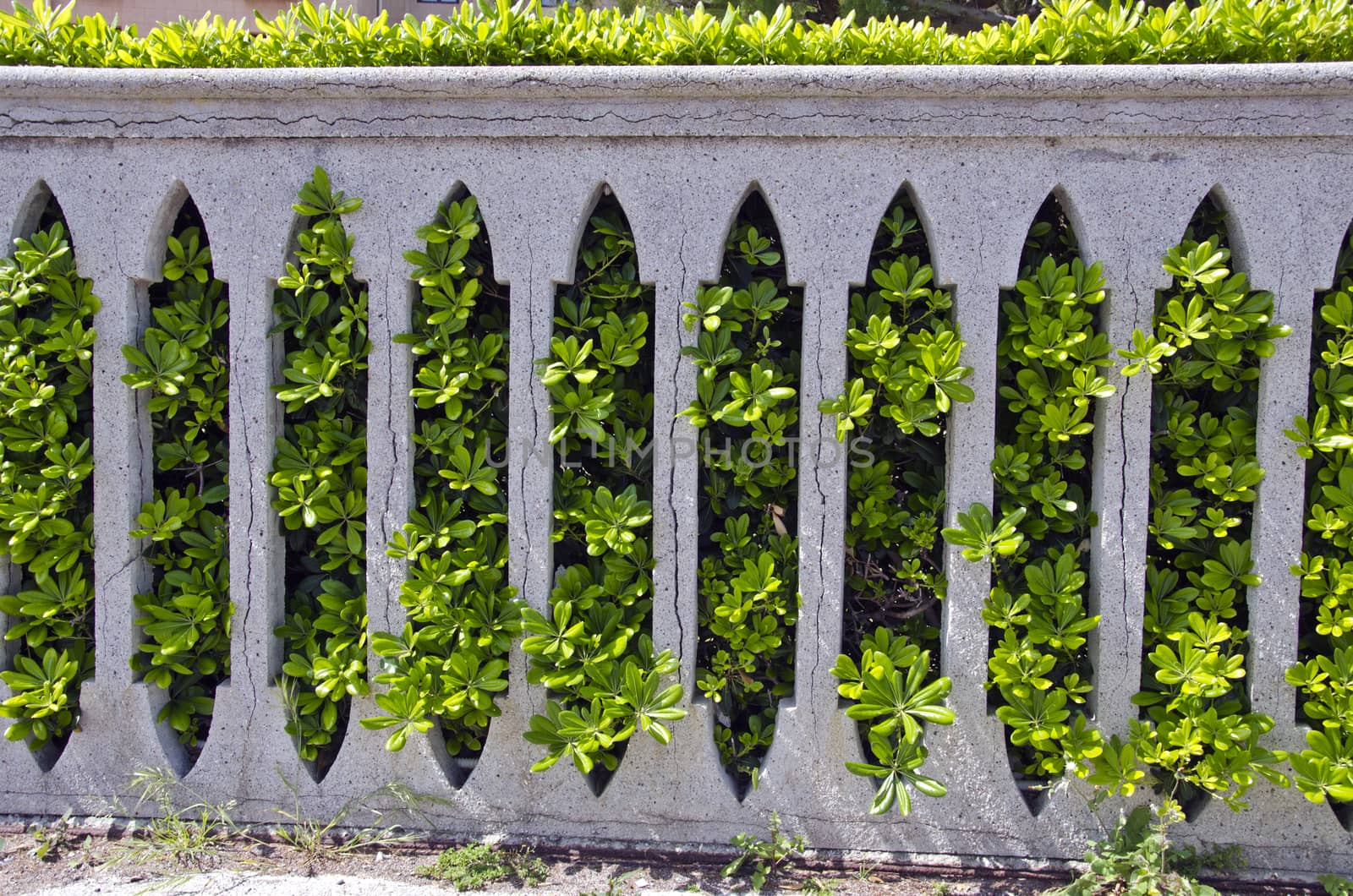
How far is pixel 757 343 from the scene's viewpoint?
8.11ft

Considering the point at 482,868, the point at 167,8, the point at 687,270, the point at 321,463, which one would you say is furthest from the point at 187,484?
the point at 167,8

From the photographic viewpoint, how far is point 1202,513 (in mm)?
2482

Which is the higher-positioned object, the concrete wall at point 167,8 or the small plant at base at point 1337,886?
the concrete wall at point 167,8

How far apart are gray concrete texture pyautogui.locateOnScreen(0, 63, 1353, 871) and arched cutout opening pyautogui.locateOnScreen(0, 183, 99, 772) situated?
0.08 metres

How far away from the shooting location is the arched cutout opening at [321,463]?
2484mm

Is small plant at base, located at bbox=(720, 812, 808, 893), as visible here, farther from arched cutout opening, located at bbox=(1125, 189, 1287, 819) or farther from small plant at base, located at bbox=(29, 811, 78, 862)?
small plant at base, located at bbox=(29, 811, 78, 862)

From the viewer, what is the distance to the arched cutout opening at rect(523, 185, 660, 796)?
7.91 ft

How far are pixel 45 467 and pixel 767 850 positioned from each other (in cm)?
244

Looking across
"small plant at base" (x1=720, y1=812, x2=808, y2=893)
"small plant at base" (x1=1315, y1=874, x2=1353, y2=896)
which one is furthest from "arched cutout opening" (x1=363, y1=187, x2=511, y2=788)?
"small plant at base" (x1=1315, y1=874, x2=1353, y2=896)

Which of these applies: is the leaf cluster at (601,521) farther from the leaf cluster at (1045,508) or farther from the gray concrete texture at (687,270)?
the leaf cluster at (1045,508)

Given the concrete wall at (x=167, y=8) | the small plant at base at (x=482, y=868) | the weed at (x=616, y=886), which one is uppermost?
the concrete wall at (x=167, y=8)

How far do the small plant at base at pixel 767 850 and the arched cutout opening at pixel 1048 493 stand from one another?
0.70 meters

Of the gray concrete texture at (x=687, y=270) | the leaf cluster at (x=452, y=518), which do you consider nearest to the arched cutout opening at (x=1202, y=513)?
the gray concrete texture at (x=687, y=270)

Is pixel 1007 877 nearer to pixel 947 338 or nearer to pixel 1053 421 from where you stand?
pixel 1053 421
